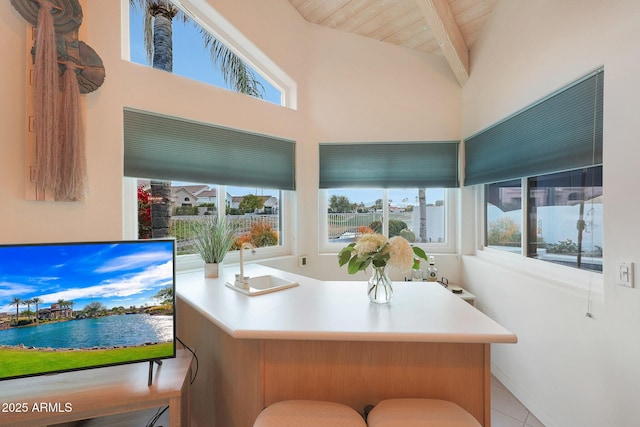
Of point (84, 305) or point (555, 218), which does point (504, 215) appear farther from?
point (84, 305)

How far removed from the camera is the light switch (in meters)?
1.29

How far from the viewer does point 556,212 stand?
1866 millimetres

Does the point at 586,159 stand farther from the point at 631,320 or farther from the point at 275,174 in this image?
the point at 275,174

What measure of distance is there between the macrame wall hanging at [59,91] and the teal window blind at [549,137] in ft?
9.00

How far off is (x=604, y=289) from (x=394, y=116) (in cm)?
210

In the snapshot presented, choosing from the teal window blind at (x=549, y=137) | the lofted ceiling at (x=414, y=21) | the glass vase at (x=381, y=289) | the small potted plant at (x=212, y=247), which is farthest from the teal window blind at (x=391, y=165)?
the glass vase at (x=381, y=289)

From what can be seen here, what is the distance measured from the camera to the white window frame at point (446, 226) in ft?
9.70

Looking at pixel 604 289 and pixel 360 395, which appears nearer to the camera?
pixel 360 395

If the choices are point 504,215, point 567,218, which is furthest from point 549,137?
point 504,215

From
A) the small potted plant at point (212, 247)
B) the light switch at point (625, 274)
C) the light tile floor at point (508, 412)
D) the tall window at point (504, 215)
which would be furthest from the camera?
the tall window at point (504, 215)

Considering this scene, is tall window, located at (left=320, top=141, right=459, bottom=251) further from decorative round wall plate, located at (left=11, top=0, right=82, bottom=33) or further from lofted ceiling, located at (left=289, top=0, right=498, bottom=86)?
decorative round wall plate, located at (left=11, top=0, right=82, bottom=33)

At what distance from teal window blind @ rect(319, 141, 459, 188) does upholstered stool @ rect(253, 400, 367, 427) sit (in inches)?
81.9

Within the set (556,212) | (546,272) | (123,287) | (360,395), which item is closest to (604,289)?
(546,272)

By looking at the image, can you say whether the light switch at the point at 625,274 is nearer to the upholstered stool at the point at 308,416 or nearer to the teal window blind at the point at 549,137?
the teal window blind at the point at 549,137
